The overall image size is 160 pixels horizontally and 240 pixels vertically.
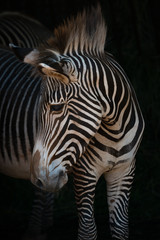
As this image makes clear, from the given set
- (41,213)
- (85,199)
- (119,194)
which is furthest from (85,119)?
(41,213)

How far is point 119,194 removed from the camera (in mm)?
4777

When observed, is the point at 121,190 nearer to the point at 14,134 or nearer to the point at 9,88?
the point at 14,134

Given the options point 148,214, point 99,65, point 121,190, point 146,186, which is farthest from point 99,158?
point 146,186

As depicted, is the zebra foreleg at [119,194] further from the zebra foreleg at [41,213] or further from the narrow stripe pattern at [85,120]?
the zebra foreleg at [41,213]

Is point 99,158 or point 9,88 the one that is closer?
point 99,158

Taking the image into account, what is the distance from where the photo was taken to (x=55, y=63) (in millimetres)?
3939

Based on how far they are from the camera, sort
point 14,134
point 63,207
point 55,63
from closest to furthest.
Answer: point 55,63, point 14,134, point 63,207

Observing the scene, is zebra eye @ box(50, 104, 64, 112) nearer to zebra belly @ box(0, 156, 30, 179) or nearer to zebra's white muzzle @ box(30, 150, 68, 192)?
zebra's white muzzle @ box(30, 150, 68, 192)

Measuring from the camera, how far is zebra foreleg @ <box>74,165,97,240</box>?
455cm

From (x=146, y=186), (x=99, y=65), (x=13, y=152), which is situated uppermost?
(x=99, y=65)

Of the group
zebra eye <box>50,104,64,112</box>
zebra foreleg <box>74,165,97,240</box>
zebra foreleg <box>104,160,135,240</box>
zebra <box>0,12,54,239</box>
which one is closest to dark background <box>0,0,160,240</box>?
zebra <box>0,12,54,239</box>

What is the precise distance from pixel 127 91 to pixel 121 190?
0.98 meters

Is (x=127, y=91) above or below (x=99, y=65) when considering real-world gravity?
below

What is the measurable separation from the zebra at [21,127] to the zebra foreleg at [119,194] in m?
1.03
